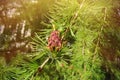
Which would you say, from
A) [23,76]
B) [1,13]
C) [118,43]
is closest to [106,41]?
[118,43]

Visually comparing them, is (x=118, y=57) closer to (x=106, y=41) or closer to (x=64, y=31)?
(x=106, y=41)

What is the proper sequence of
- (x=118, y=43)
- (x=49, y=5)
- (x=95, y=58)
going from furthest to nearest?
(x=49, y=5)
(x=118, y=43)
(x=95, y=58)

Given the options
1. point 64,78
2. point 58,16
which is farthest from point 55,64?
point 58,16

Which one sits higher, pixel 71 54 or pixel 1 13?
pixel 1 13

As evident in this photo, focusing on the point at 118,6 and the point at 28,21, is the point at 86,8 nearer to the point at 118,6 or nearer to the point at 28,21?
Answer: the point at 118,6

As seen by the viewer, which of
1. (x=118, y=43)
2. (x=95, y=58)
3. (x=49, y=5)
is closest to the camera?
(x=95, y=58)

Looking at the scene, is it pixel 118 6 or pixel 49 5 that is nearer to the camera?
pixel 118 6
